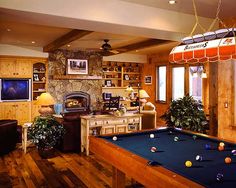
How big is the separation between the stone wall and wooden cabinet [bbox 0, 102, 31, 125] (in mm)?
1052

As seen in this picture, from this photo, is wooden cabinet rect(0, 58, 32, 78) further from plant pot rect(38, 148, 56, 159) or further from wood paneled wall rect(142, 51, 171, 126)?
wood paneled wall rect(142, 51, 171, 126)

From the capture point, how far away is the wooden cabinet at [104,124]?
5.83 m

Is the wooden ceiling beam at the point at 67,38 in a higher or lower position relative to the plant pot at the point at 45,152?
higher

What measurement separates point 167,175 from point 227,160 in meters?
0.75

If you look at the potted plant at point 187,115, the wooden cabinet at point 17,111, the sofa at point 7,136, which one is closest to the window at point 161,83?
the potted plant at point 187,115

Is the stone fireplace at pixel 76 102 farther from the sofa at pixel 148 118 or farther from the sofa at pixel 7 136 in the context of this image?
the sofa at pixel 7 136

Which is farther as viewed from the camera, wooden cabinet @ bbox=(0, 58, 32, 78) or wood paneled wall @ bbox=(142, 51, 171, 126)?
wood paneled wall @ bbox=(142, 51, 171, 126)

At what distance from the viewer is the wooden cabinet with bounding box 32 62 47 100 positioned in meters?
9.47

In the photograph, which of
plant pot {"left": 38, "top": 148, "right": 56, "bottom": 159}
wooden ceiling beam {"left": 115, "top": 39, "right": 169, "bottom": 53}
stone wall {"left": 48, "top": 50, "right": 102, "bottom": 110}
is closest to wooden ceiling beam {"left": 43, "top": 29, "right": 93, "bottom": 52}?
stone wall {"left": 48, "top": 50, "right": 102, "bottom": 110}

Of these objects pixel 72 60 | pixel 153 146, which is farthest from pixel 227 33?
pixel 72 60

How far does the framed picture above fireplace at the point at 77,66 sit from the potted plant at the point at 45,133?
13.9 feet

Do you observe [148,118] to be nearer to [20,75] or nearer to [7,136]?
[7,136]

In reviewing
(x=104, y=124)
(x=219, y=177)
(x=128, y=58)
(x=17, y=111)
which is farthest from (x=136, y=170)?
(x=128, y=58)

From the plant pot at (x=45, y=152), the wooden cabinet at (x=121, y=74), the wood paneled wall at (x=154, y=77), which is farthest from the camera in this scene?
the wooden cabinet at (x=121, y=74)
